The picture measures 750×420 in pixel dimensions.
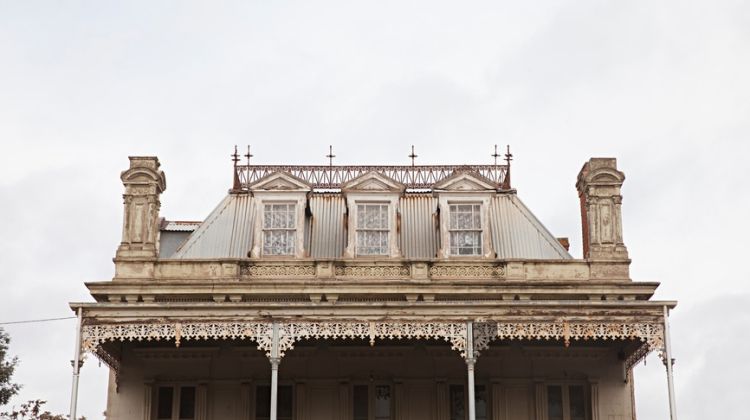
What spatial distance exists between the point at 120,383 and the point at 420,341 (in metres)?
8.00

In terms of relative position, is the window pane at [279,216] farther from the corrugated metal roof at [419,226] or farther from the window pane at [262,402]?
the window pane at [262,402]

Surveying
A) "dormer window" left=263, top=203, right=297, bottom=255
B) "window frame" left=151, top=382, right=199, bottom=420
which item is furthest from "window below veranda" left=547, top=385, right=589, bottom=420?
"window frame" left=151, top=382, right=199, bottom=420

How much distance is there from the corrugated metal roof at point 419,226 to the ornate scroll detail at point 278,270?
2859 millimetres

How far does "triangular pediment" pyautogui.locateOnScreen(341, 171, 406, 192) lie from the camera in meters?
30.0

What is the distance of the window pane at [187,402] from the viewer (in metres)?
28.2

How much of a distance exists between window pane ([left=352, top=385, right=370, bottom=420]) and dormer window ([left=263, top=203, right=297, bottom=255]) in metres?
4.16

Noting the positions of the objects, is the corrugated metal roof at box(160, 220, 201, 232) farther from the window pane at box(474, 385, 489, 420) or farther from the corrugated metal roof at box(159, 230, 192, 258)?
the window pane at box(474, 385, 489, 420)

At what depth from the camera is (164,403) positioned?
2833 cm

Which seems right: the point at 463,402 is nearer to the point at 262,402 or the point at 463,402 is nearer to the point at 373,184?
the point at 262,402

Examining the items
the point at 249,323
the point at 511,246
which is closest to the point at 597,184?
the point at 511,246

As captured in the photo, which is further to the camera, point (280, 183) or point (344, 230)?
point (344, 230)

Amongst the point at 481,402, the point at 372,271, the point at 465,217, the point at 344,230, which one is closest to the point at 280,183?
the point at 344,230

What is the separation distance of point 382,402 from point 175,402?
17.9ft

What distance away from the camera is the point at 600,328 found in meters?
24.9
